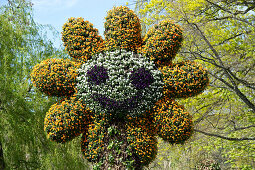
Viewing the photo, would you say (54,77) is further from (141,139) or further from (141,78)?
(141,139)

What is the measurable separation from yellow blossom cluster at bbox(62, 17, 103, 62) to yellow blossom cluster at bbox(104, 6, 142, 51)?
294mm

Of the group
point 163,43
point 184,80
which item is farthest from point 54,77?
point 184,80

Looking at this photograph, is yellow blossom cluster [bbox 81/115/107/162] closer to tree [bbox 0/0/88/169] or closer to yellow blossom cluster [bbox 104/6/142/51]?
tree [bbox 0/0/88/169]

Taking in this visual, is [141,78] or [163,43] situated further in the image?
[163,43]

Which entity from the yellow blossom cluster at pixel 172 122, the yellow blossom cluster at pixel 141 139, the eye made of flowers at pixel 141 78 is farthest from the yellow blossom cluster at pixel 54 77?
the yellow blossom cluster at pixel 172 122

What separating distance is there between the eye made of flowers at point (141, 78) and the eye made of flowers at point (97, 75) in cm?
61

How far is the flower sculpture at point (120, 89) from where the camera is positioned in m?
5.63

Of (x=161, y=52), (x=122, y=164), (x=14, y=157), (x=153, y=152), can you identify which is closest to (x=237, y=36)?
(x=161, y=52)

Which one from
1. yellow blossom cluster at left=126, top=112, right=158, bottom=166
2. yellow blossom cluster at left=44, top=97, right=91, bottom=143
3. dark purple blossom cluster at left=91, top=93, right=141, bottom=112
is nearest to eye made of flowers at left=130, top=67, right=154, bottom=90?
dark purple blossom cluster at left=91, top=93, right=141, bottom=112

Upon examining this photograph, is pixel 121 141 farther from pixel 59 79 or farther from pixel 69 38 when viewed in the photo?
pixel 69 38

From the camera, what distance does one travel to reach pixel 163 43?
5.96 m

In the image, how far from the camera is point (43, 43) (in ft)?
23.9

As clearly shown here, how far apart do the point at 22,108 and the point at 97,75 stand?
2048 millimetres

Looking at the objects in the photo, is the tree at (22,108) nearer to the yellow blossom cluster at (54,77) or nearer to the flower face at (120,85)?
the yellow blossom cluster at (54,77)
